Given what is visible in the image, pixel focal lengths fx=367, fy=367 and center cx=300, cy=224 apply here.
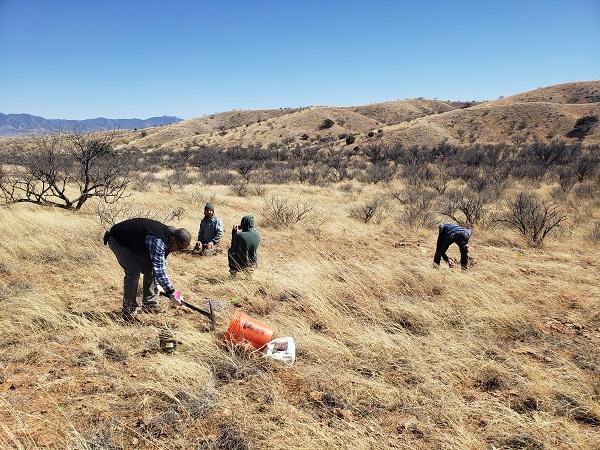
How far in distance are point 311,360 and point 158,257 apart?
1.87m

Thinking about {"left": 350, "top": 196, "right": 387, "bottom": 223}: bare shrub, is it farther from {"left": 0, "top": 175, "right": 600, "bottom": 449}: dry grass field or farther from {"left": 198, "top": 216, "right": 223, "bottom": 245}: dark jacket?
{"left": 198, "top": 216, "right": 223, "bottom": 245}: dark jacket

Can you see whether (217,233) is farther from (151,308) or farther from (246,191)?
(246,191)

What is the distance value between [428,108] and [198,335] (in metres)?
72.5

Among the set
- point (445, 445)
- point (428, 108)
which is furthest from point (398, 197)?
point (428, 108)

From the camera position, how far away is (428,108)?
67.9m

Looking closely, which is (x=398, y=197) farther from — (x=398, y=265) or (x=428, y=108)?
(x=428, y=108)

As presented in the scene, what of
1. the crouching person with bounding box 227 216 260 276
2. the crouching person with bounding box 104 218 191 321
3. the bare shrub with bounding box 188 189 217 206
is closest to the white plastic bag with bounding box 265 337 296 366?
the crouching person with bounding box 104 218 191 321

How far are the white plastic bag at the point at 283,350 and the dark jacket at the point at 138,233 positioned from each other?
157 centimetres

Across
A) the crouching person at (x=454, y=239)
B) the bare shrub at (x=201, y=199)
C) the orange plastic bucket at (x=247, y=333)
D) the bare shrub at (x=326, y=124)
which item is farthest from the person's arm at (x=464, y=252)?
the bare shrub at (x=326, y=124)

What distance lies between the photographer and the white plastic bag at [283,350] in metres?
3.43

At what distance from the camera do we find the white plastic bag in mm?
3432

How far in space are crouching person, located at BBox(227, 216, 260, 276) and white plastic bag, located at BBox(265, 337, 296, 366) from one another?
226cm

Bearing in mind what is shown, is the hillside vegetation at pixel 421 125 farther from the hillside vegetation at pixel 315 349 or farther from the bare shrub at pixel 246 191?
the hillside vegetation at pixel 315 349

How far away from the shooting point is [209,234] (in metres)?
7.27
